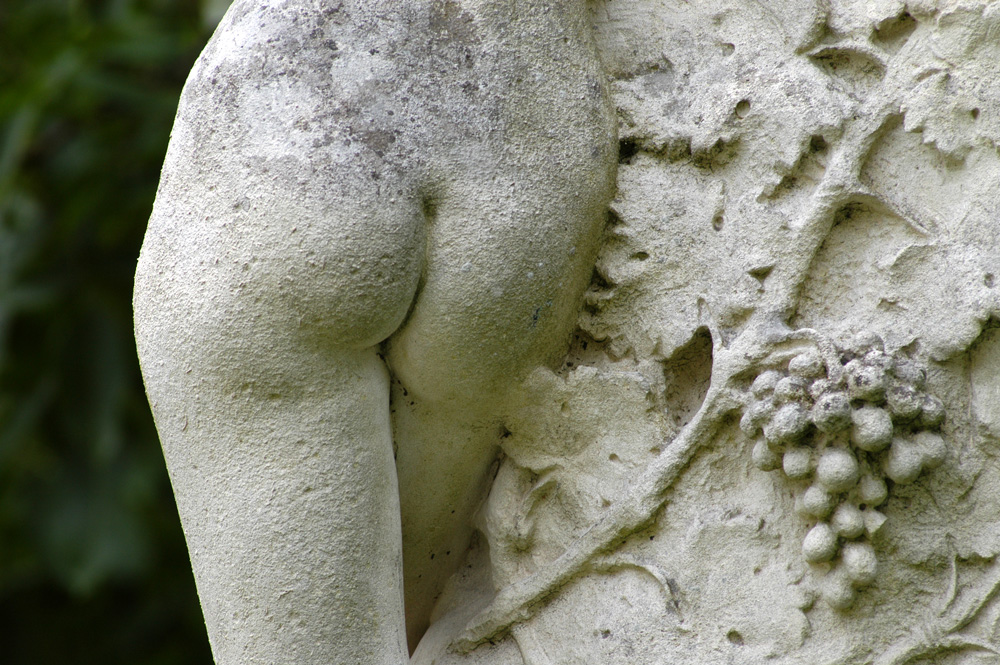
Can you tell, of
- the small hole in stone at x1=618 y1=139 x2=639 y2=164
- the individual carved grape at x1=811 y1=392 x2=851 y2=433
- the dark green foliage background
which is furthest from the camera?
the dark green foliage background

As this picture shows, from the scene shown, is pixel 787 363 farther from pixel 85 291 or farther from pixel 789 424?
pixel 85 291

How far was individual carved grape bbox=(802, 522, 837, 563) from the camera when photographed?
0.93 meters

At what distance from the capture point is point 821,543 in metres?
0.93

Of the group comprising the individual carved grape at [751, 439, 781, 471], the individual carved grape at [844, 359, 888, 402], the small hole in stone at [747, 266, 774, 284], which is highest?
the small hole in stone at [747, 266, 774, 284]

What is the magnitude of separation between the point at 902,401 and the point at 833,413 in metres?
0.06

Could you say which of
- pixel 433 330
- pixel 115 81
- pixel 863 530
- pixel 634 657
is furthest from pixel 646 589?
pixel 115 81

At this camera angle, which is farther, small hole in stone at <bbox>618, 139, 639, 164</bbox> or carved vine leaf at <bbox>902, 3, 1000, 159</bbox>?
small hole in stone at <bbox>618, 139, 639, 164</bbox>

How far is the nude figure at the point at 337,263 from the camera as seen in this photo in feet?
3.05

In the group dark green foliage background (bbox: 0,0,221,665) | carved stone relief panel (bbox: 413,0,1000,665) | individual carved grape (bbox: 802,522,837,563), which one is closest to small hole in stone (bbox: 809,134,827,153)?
carved stone relief panel (bbox: 413,0,1000,665)

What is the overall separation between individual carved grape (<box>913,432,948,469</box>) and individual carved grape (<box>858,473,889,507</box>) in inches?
1.6

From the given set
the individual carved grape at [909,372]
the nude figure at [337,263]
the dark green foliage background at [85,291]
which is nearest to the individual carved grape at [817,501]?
the individual carved grape at [909,372]

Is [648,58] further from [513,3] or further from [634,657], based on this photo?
[634,657]

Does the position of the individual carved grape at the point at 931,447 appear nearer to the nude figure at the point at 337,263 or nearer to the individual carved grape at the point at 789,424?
the individual carved grape at the point at 789,424

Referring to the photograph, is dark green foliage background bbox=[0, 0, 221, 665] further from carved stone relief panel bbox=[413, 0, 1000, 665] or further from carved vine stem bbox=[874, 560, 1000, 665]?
carved vine stem bbox=[874, 560, 1000, 665]
